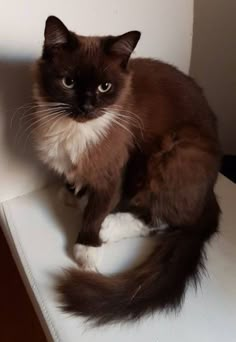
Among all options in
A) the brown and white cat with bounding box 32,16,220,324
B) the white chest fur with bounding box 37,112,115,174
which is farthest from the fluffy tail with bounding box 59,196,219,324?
the white chest fur with bounding box 37,112,115,174

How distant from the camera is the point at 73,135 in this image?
913mm

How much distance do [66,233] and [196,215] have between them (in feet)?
1.01

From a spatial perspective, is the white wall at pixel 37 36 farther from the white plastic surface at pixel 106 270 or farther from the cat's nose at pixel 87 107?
the cat's nose at pixel 87 107

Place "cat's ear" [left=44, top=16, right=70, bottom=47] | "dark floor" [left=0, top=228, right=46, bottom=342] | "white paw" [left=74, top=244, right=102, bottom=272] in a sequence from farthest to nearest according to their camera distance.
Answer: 1. "dark floor" [left=0, top=228, right=46, bottom=342]
2. "white paw" [left=74, top=244, right=102, bottom=272]
3. "cat's ear" [left=44, top=16, right=70, bottom=47]

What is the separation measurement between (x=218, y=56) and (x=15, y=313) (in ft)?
3.52

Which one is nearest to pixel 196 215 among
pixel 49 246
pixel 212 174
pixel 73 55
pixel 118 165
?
pixel 212 174

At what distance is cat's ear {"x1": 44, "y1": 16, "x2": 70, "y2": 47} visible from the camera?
776 millimetres

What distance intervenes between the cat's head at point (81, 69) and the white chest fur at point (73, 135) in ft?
0.18

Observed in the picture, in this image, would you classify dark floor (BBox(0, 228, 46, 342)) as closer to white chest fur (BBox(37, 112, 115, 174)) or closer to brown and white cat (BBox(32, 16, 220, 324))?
brown and white cat (BBox(32, 16, 220, 324))

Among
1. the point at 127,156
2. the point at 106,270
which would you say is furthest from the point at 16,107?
the point at 106,270

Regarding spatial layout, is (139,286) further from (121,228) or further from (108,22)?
(108,22)

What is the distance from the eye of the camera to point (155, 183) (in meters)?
0.98

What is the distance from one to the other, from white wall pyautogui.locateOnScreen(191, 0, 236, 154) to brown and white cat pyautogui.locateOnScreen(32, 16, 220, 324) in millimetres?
440

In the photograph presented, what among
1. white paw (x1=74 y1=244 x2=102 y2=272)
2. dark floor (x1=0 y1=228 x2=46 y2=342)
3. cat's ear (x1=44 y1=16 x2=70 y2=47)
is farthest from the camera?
dark floor (x1=0 y1=228 x2=46 y2=342)
